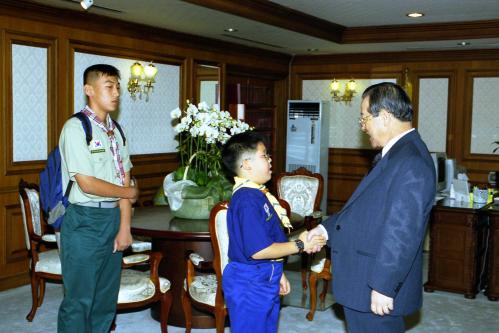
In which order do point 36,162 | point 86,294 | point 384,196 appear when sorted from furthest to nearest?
point 36,162, point 86,294, point 384,196

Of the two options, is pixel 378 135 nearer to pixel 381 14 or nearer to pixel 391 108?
pixel 391 108

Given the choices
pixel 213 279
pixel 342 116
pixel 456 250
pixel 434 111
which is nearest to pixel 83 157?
pixel 213 279

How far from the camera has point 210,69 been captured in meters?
8.20

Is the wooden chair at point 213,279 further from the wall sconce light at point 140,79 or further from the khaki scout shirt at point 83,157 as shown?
the wall sconce light at point 140,79

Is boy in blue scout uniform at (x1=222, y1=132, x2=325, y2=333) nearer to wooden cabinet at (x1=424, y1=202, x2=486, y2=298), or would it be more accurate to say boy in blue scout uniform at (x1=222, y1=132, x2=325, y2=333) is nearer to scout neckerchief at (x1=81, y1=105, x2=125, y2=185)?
scout neckerchief at (x1=81, y1=105, x2=125, y2=185)

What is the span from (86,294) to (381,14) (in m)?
5.01

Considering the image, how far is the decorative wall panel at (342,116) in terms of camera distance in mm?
9594

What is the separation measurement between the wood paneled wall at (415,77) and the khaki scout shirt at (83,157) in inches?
265

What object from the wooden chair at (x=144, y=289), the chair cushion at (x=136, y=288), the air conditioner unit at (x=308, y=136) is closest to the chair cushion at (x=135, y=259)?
the wooden chair at (x=144, y=289)

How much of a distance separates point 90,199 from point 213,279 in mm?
1159

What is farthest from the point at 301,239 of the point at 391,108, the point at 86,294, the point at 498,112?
the point at 498,112

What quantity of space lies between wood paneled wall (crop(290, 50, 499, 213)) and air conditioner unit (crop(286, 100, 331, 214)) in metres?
0.33

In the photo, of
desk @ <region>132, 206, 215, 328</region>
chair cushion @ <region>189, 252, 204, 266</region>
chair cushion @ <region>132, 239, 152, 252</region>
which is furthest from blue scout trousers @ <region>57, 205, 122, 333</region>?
chair cushion @ <region>132, 239, 152, 252</region>

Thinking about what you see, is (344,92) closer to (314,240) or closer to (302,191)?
(302,191)
